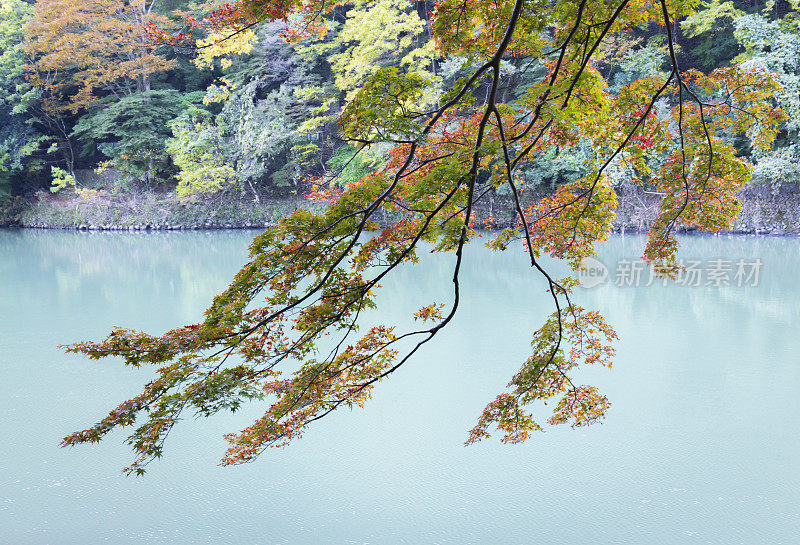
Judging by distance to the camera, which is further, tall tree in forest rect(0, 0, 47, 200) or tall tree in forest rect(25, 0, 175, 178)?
tall tree in forest rect(0, 0, 47, 200)

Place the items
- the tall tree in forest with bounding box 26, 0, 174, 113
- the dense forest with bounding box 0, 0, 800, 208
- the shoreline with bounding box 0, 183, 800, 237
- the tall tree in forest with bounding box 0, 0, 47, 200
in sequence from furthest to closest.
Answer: the shoreline with bounding box 0, 183, 800, 237 → the tall tree in forest with bounding box 0, 0, 47, 200 → the tall tree in forest with bounding box 26, 0, 174, 113 → the dense forest with bounding box 0, 0, 800, 208

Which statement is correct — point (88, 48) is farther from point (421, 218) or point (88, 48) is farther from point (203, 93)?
point (421, 218)

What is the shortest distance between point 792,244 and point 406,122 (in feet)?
31.4

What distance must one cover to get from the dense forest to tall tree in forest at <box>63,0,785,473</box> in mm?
8190

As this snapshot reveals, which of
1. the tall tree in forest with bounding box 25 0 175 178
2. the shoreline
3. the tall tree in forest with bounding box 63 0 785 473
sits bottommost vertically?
the shoreline

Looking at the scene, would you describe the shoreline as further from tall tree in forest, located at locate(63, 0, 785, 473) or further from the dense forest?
tall tree in forest, located at locate(63, 0, 785, 473)

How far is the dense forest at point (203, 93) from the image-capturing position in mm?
11234

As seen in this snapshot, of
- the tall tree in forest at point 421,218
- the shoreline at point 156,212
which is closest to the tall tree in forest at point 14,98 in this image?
the shoreline at point 156,212

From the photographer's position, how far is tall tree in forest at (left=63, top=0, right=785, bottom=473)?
1.69m

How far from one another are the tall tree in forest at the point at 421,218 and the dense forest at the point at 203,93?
819cm

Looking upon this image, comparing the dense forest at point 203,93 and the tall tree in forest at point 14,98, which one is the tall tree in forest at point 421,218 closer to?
the dense forest at point 203,93

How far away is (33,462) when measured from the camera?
3230 mm

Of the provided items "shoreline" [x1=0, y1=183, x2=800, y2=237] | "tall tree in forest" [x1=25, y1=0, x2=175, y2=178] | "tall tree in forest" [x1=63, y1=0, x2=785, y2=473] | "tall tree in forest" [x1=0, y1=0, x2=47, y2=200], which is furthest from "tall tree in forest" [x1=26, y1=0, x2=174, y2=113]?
"tall tree in forest" [x1=63, y1=0, x2=785, y2=473]

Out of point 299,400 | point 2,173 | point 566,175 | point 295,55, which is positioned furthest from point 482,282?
point 2,173
